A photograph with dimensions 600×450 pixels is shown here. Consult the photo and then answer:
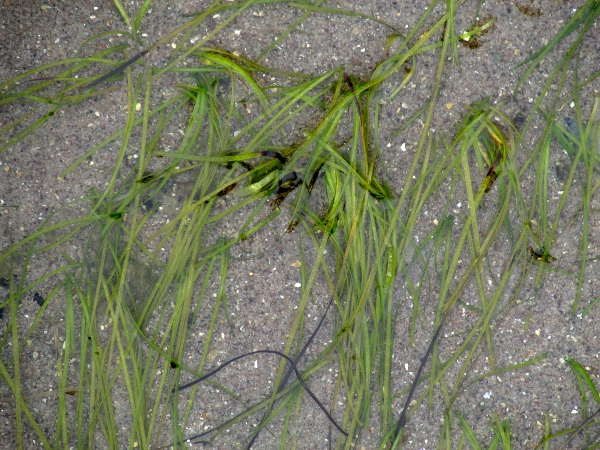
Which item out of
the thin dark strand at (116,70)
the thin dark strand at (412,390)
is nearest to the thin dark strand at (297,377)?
the thin dark strand at (412,390)

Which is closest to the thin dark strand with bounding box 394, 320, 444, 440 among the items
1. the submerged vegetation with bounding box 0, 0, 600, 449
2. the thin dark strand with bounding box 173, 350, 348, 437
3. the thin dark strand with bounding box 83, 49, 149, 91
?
the submerged vegetation with bounding box 0, 0, 600, 449

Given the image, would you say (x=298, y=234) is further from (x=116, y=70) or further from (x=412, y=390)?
(x=116, y=70)

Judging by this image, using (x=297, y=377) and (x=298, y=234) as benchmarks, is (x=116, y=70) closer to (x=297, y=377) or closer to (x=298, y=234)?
(x=298, y=234)

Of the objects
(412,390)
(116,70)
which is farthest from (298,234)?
(116,70)

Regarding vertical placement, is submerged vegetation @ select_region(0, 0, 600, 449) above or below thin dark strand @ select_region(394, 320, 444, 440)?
above

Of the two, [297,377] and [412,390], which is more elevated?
[297,377]

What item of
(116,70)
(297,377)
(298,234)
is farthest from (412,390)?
(116,70)

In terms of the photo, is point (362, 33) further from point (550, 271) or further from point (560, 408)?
point (560, 408)

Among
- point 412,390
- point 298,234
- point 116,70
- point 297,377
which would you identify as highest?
point 116,70

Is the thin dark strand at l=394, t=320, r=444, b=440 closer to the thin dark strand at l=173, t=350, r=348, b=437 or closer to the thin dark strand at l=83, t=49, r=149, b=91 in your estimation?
the thin dark strand at l=173, t=350, r=348, b=437
